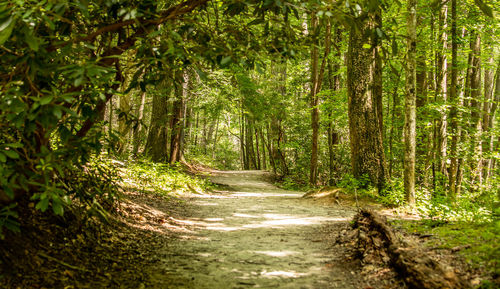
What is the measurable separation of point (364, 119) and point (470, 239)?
20.8 feet

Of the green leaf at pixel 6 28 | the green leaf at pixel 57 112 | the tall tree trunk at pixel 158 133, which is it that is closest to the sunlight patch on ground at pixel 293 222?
the green leaf at pixel 57 112

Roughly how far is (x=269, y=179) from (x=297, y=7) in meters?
18.9

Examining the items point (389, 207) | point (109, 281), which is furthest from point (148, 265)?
point (389, 207)

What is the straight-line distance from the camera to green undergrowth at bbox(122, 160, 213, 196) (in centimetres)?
994

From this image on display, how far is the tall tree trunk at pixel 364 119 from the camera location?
9.79 metres

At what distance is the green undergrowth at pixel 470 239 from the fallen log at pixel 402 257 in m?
0.41

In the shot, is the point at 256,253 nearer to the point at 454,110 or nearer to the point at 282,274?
the point at 282,274

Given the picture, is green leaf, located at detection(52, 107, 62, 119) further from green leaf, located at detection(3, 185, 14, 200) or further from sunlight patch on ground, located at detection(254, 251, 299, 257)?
sunlight patch on ground, located at detection(254, 251, 299, 257)

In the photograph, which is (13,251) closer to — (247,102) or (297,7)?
(297,7)

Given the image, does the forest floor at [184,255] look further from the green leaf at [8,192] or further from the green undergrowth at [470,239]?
the green leaf at [8,192]

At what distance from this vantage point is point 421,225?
5.38 metres

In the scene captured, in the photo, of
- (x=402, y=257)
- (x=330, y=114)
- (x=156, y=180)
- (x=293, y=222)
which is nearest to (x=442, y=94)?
(x=330, y=114)

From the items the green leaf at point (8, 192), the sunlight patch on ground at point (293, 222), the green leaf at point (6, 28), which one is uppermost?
the green leaf at point (6, 28)

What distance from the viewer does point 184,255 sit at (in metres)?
5.08
